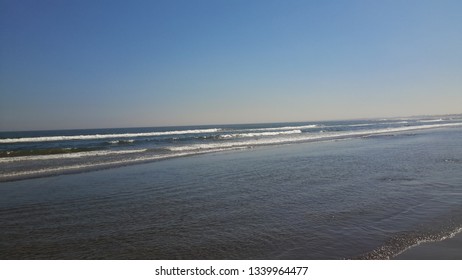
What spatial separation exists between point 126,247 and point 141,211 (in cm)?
231

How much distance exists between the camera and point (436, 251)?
4938 mm

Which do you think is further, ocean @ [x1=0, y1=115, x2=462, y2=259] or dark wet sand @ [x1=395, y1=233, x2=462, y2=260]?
ocean @ [x1=0, y1=115, x2=462, y2=259]

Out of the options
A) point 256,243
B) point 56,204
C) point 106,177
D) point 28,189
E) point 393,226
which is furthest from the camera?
point 106,177

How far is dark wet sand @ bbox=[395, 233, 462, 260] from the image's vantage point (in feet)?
15.6

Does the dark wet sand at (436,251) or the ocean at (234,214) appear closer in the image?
the dark wet sand at (436,251)

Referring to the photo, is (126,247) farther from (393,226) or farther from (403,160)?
(403,160)

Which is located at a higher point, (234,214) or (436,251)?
(234,214)

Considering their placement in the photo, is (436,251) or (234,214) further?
(234,214)

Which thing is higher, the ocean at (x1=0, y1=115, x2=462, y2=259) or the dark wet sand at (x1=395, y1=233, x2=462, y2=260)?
the ocean at (x1=0, y1=115, x2=462, y2=259)

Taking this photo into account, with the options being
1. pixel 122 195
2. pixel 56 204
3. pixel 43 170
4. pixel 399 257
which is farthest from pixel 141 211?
pixel 43 170

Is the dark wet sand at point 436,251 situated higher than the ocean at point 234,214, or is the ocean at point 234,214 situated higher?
the ocean at point 234,214

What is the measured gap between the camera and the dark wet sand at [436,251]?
477 centimetres

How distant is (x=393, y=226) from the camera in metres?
5.98
